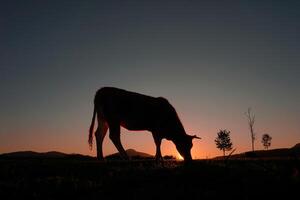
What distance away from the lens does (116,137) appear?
1734 centimetres

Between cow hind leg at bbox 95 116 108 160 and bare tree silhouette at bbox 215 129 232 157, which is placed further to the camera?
bare tree silhouette at bbox 215 129 232 157

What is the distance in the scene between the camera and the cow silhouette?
17594 mm

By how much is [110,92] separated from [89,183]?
1061 cm

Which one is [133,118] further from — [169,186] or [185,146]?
[169,186]

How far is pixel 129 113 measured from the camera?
18203 millimetres

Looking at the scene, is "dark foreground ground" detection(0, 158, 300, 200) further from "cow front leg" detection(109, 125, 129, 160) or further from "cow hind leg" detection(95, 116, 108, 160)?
"cow hind leg" detection(95, 116, 108, 160)

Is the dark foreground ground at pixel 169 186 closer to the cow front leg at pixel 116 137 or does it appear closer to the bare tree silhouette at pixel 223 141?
the cow front leg at pixel 116 137

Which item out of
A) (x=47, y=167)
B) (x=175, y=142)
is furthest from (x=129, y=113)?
(x=47, y=167)

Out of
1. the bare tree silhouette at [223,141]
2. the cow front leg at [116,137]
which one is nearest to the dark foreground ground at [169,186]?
the cow front leg at [116,137]

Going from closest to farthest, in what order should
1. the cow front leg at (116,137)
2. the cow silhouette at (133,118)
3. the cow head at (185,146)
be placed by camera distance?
the cow head at (185,146)
the cow front leg at (116,137)
the cow silhouette at (133,118)

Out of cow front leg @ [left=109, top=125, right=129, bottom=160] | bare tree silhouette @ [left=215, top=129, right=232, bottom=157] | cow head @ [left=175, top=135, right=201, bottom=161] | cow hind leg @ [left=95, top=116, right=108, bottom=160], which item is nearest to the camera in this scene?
cow head @ [left=175, top=135, right=201, bottom=161]

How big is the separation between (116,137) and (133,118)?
1477mm

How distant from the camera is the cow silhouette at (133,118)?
1759 cm

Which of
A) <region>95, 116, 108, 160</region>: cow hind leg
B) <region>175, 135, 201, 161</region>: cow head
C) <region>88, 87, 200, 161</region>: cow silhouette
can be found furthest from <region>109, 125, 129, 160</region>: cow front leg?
<region>175, 135, 201, 161</region>: cow head
